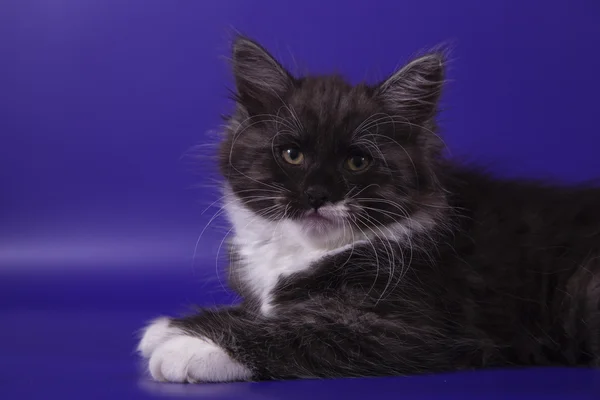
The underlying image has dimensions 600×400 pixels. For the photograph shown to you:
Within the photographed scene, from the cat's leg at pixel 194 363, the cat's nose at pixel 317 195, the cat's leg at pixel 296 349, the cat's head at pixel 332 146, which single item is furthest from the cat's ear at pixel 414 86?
the cat's leg at pixel 194 363

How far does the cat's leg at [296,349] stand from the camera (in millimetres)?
2711

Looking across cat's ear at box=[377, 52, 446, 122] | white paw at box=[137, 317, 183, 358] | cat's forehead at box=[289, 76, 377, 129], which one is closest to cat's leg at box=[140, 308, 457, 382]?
white paw at box=[137, 317, 183, 358]

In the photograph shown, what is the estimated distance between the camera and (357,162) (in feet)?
9.96

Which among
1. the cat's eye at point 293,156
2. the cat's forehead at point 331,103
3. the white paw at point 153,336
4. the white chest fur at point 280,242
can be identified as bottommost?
the white paw at point 153,336

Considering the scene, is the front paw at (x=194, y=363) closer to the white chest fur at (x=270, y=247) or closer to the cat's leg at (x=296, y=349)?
the cat's leg at (x=296, y=349)

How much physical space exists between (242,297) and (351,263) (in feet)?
2.08

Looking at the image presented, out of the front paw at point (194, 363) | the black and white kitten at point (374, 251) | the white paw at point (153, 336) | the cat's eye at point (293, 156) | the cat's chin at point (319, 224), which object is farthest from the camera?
the white paw at point (153, 336)

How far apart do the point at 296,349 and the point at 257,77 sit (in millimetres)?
1144

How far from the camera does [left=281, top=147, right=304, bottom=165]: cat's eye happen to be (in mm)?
3041

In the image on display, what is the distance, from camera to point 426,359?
9.41ft

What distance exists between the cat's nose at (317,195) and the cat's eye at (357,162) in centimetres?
20

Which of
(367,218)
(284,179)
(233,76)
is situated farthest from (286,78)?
(367,218)

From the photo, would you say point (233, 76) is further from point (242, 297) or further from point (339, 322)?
point (339, 322)

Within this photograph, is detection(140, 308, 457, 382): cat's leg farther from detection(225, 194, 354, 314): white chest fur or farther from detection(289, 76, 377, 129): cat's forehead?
detection(289, 76, 377, 129): cat's forehead
